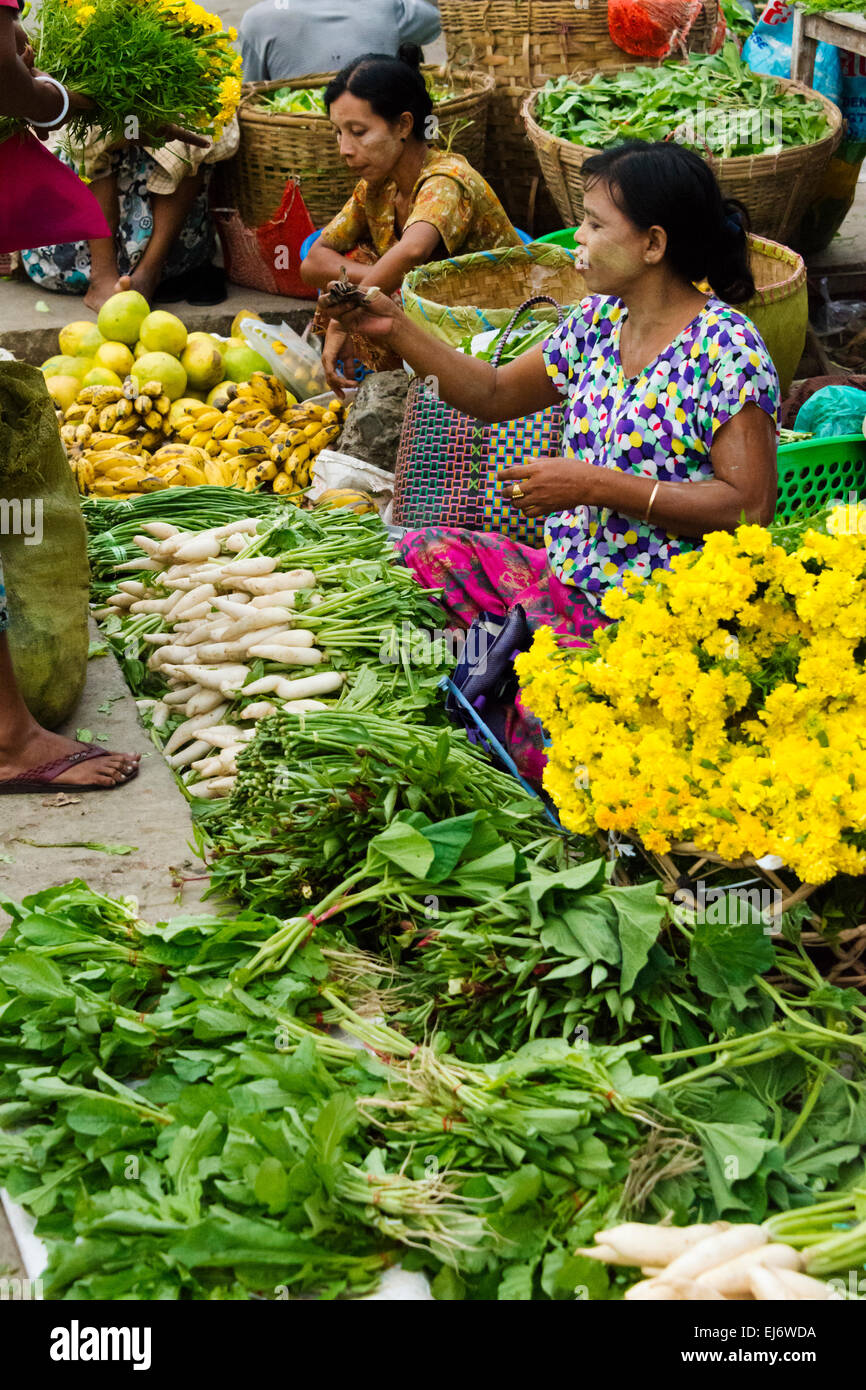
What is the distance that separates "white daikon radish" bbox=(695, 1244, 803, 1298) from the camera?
5.38ft

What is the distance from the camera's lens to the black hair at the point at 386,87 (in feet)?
13.8

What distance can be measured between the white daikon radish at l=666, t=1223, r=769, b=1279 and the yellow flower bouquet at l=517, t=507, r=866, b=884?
1.56ft

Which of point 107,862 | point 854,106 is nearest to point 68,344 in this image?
point 107,862

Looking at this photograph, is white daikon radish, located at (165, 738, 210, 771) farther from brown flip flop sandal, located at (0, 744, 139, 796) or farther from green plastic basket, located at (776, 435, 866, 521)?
green plastic basket, located at (776, 435, 866, 521)

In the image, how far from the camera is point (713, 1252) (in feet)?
5.48

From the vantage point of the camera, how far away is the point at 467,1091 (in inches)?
74.5

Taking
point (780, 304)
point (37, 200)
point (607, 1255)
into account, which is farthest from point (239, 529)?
point (607, 1255)

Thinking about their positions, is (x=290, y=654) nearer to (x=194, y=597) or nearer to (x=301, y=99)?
(x=194, y=597)

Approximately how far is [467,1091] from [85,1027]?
0.59 meters

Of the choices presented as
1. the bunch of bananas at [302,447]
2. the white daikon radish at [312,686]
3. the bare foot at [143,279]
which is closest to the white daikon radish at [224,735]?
the white daikon radish at [312,686]

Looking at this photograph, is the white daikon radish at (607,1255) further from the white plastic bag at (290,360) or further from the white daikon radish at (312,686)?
the white plastic bag at (290,360)

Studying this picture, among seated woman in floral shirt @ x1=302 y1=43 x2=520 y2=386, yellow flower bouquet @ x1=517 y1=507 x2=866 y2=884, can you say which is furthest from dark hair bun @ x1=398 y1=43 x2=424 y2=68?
yellow flower bouquet @ x1=517 y1=507 x2=866 y2=884

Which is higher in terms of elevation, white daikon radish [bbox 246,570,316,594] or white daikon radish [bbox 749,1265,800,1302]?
white daikon radish [bbox 749,1265,800,1302]
